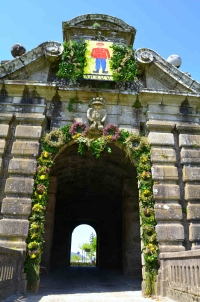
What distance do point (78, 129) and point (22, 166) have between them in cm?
224

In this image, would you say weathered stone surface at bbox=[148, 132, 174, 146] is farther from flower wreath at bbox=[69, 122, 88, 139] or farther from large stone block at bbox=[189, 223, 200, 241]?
large stone block at bbox=[189, 223, 200, 241]

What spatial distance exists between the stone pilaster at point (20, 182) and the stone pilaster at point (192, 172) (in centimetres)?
471

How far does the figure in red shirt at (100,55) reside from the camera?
10297 mm

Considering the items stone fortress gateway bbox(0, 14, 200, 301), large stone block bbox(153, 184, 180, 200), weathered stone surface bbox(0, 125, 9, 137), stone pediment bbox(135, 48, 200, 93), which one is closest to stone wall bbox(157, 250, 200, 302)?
stone fortress gateway bbox(0, 14, 200, 301)

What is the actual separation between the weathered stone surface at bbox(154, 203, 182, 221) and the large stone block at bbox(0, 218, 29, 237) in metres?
3.85

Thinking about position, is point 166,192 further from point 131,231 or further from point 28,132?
point 28,132

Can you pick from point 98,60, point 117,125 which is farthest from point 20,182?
point 98,60

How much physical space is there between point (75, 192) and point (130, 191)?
518 cm

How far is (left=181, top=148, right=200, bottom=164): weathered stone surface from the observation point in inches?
355

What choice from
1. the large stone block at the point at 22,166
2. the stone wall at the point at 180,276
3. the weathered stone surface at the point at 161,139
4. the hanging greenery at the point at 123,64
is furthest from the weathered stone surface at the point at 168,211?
the hanging greenery at the point at 123,64

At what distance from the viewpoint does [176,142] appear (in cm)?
945

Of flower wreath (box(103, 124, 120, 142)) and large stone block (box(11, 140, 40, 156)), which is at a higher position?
flower wreath (box(103, 124, 120, 142))

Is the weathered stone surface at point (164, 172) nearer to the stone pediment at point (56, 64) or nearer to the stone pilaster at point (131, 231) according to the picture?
the stone pediment at point (56, 64)

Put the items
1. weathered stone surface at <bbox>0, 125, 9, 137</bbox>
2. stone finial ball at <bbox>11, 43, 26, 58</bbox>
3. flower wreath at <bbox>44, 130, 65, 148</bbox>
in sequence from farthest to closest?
1. stone finial ball at <bbox>11, 43, 26, 58</bbox>
2. flower wreath at <bbox>44, 130, 65, 148</bbox>
3. weathered stone surface at <bbox>0, 125, 9, 137</bbox>
